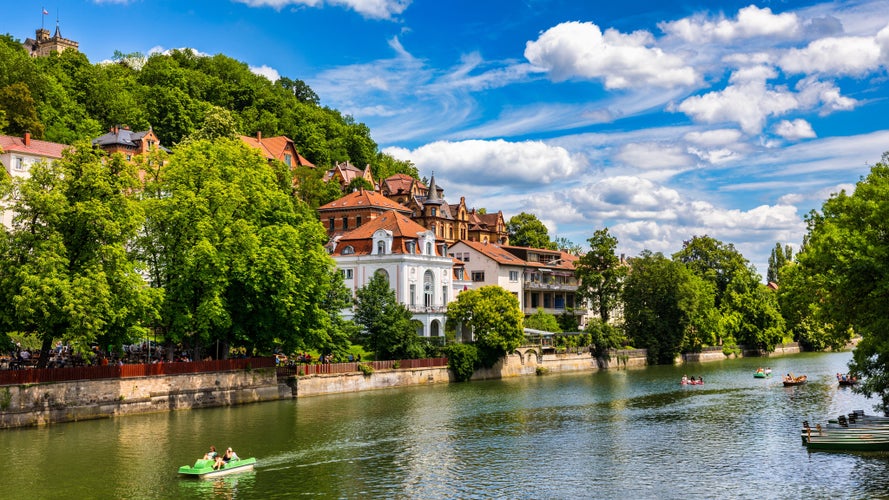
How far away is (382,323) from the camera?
7356cm

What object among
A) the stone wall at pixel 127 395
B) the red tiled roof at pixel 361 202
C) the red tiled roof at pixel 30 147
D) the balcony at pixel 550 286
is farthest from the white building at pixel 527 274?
the stone wall at pixel 127 395

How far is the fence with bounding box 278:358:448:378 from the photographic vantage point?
64.2 m

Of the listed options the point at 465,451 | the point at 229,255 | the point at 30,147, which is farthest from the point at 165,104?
the point at 465,451

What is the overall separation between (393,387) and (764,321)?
73.8m

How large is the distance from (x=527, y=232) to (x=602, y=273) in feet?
151

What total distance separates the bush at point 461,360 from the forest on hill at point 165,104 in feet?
139

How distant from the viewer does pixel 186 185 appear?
193 ft

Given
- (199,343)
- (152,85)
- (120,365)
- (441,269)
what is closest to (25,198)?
(120,365)

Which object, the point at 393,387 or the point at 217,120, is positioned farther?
the point at 217,120

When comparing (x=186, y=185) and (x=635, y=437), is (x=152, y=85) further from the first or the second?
(x=635, y=437)

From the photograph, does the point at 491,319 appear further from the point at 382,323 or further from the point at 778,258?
the point at 778,258

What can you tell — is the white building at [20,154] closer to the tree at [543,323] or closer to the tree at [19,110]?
the tree at [19,110]

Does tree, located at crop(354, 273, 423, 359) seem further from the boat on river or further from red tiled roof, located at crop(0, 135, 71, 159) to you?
red tiled roof, located at crop(0, 135, 71, 159)

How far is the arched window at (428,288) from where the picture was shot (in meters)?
88.8
